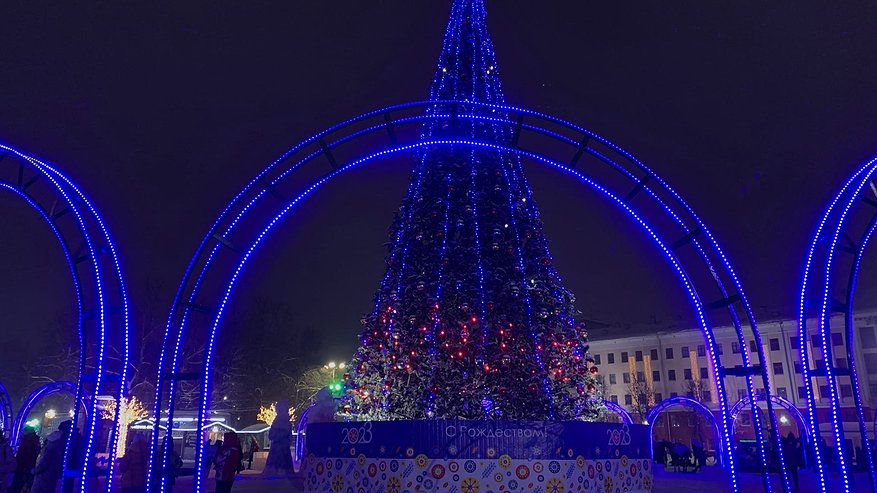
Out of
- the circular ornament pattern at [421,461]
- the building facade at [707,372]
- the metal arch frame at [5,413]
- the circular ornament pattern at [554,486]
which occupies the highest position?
the building facade at [707,372]

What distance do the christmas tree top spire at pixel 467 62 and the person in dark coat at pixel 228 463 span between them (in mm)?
8273

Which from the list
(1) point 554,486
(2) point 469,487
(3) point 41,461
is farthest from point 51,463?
(1) point 554,486

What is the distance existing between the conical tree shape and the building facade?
136ft

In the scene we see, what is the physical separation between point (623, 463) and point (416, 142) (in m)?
5.89

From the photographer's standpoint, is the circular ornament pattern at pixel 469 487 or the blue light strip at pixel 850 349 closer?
the circular ornament pattern at pixel 469 487

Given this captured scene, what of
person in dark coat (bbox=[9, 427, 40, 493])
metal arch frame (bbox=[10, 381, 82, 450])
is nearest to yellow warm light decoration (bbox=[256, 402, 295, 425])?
metal arch frame (bbox=[10, 381, 82, 450])

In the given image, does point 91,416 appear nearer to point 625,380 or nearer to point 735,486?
point 735,486

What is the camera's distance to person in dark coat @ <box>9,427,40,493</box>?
1082cm

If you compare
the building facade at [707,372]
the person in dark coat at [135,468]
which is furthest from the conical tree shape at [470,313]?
the building facade at [707,372]

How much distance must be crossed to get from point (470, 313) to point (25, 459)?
26.9 feet

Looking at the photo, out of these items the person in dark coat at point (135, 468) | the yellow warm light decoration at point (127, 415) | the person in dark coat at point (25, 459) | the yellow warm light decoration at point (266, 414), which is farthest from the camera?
the yellow warm light decoration at point (266, 414)

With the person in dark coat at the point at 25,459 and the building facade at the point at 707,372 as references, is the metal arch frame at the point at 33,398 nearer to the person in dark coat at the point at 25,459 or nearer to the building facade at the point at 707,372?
the person in dark coat at the point at 25,459

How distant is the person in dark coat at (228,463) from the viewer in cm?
1052

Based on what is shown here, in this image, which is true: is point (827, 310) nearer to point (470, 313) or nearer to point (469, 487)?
point (470, 313)
